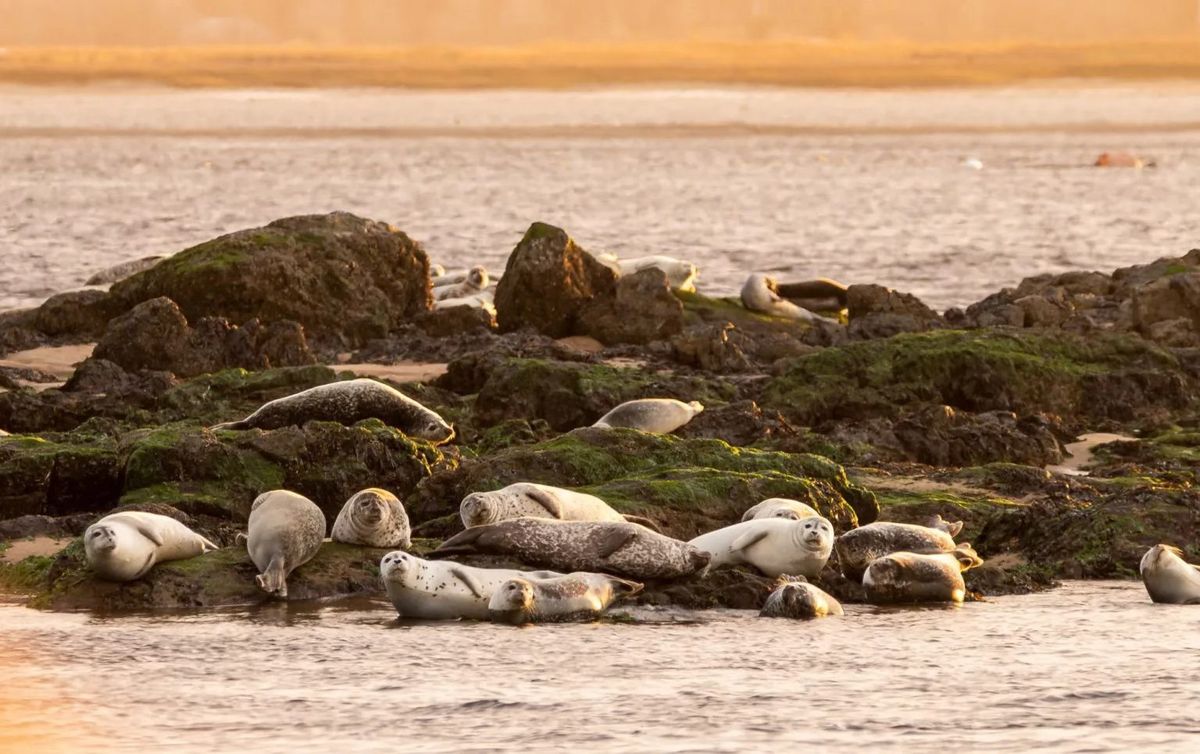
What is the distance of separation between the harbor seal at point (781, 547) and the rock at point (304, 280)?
915cm

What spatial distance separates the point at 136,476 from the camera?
11.5 meters

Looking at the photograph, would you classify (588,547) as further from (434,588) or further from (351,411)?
(351,411)

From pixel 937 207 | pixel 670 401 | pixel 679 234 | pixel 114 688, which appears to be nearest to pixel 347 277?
pixel 670 401

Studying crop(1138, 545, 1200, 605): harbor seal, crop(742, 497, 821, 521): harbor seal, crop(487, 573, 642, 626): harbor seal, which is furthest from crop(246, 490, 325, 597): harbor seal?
crop(1138, 545, 1200, 605): harbor seal

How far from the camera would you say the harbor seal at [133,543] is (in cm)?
973

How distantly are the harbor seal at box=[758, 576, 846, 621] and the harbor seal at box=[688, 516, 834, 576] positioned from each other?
27 cm

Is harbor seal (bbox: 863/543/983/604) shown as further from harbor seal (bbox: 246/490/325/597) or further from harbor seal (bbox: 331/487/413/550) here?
harbor seal (bbox: 246/490/325/597)

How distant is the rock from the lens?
18734 millimetres

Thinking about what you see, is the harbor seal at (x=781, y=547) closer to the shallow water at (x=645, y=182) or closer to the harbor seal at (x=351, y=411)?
the harbor seal at (x=351, y=411)

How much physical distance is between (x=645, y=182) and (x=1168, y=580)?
48.5 m

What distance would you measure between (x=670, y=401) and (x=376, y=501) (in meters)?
3.93

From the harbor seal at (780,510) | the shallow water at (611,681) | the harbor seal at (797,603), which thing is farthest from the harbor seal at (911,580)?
the harbor seal at (780,510)

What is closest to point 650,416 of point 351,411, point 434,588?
point 351,411

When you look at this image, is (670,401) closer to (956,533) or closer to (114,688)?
(956,533)
